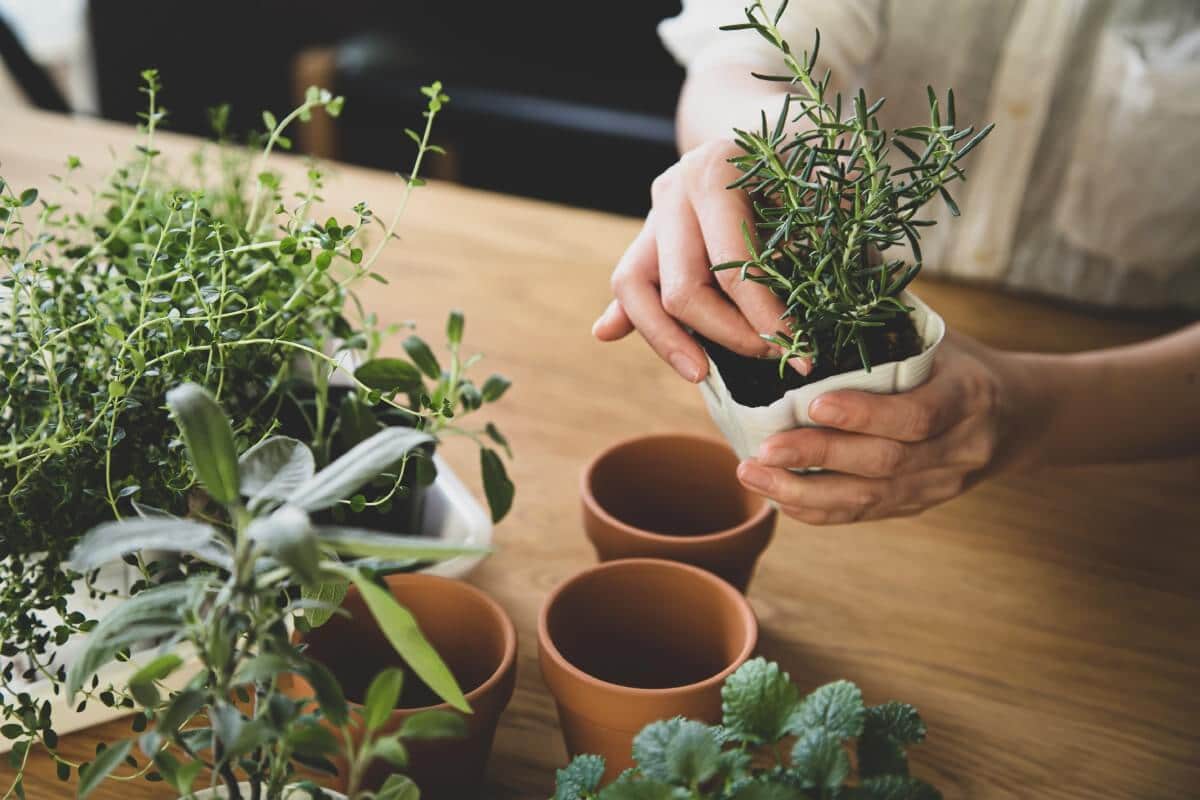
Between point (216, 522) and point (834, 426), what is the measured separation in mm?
388

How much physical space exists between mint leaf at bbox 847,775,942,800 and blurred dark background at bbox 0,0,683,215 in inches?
81.1

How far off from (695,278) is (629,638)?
0.25 metres

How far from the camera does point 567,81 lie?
8.41ft

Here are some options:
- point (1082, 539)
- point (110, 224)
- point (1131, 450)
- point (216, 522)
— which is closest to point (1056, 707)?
point (1082, 539)

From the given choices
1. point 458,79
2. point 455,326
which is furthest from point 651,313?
point 458,79

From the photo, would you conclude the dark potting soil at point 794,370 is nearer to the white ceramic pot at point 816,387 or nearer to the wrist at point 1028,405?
the white ceramic pot at point 816,387

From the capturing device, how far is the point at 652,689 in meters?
0.68

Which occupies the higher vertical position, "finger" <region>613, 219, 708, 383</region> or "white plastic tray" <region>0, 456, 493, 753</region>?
"finger" <region>613, 219, 708, 383</region>

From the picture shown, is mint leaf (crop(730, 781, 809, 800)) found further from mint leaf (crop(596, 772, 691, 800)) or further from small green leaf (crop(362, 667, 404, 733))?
small green leaf (crop(362, 667, 404, 733))

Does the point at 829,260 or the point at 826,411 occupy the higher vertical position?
the point at 829,260

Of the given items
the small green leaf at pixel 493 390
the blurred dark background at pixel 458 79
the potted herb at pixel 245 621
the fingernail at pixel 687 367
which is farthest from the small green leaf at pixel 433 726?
the blurred dark background at pixel 458 79

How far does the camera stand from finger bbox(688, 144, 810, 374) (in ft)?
2.26

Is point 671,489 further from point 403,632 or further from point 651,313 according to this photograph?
point 403,632

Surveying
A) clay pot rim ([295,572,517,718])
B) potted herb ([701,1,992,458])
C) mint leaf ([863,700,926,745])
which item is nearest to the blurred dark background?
potted herb ([701,1,992,458])
